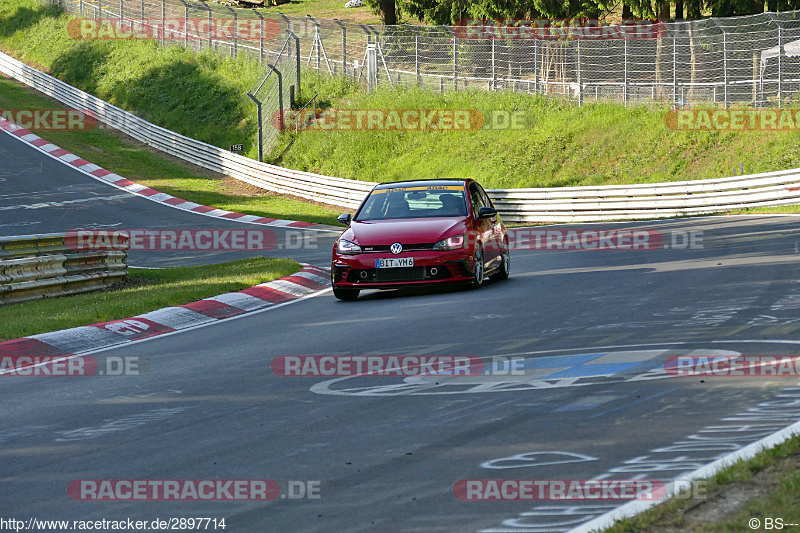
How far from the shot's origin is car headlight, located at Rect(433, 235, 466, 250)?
12719 millimetres

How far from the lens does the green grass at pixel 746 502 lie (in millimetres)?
4098

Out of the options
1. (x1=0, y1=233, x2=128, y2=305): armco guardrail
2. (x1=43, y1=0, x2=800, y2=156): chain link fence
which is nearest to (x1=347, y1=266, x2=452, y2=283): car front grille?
(x1=0, y1=233, x2=128, y2=305): armco guardrail

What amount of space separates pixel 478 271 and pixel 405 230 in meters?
1.11

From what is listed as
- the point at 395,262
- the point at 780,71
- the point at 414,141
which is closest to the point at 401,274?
the point at 395,262

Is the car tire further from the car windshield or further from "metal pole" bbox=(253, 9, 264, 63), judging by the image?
"metal pole" bbox=(253, 9, 264, 63)

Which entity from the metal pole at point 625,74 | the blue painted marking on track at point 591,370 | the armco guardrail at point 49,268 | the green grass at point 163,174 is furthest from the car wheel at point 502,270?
the metal pole at point 625,74

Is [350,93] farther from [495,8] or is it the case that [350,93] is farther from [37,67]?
[37,67]

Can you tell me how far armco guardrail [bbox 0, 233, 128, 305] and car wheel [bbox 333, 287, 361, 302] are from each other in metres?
4.44

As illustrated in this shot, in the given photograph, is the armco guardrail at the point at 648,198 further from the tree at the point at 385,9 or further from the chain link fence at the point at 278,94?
the tree at the point at 385,9

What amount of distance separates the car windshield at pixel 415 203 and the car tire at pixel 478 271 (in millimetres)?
685

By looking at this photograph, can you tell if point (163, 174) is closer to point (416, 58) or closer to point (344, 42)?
point (344, 42)

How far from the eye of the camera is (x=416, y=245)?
1267 centimetres

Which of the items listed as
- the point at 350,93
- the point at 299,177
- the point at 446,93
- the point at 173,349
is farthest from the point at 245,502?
the point at 350,93

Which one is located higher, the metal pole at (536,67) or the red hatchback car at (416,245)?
the metal pole at (536,67)
